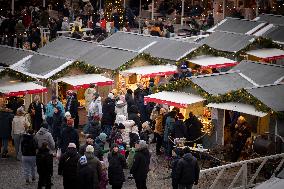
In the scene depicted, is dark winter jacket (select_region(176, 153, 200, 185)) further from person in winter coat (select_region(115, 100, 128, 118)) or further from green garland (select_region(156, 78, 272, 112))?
person in winter coat (select_region(115, 100, 128, 118))

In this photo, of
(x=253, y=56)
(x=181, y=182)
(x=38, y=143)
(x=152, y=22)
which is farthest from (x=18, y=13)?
(x=181, y=182)

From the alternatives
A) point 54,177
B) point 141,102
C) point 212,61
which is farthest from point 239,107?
point 212,61

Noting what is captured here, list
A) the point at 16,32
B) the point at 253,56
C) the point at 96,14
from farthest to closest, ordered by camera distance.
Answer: the point at 96,14 → the point at 16,32 → the point at 253,56

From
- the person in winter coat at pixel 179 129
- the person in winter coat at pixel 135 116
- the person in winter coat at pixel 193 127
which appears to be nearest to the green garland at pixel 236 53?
the person in winter coat at pixel 135 116

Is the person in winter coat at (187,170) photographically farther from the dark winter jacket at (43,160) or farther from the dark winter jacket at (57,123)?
the dark winter jacket at (57,123)

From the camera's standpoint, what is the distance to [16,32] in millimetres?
31000

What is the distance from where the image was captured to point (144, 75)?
24828 millimetres

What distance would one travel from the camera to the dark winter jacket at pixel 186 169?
16.3m

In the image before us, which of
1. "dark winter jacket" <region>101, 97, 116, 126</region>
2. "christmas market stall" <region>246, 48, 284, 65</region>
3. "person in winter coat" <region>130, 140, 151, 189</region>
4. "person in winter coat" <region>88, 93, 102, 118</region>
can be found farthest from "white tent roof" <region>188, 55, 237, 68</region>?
"person in winter coat" <region>130, 140, 151, 189</region>

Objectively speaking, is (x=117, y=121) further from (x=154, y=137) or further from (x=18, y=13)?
(x=18, y=13)

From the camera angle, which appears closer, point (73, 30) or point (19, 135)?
point (19, 135)

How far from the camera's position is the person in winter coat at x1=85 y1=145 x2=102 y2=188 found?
A: 52.6 feet

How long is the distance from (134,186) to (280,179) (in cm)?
402

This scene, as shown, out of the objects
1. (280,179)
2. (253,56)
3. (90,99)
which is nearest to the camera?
(280,179)
